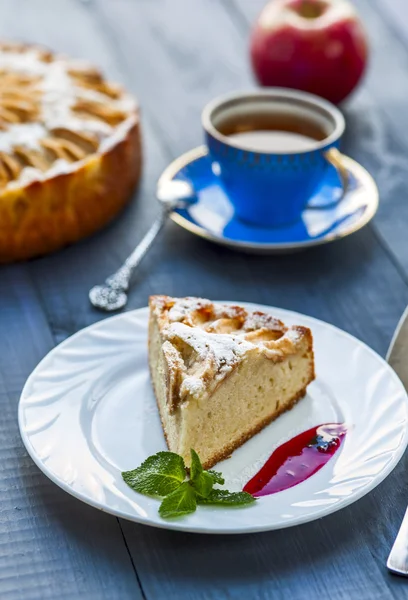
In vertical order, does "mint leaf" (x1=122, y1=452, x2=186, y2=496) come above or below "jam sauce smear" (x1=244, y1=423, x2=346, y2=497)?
above

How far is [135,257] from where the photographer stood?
6.26 feet

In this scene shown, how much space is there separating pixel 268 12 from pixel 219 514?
1598 mm

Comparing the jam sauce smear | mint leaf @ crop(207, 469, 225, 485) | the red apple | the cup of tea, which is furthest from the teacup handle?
mint leaf @ crop(207, 469, 225, 485)

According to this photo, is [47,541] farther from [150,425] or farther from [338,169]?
[338,169]

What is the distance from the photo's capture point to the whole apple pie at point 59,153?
1844mm

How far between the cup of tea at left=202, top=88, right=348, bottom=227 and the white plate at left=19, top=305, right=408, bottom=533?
375 millimetres

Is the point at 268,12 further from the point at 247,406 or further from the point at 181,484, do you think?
the point at 181,484

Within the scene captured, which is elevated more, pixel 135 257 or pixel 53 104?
pixel 53 104

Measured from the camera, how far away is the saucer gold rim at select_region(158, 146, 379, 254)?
1.88m

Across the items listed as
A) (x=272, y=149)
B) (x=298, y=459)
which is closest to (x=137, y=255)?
(x=272, y=149)

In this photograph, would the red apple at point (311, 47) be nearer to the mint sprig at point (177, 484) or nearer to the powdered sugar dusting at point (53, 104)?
the powdered sugar dusting at point (53, 104)

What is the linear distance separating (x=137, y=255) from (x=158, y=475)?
715mm

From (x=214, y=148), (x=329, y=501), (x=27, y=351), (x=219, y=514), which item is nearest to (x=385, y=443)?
(x=329, y=501)

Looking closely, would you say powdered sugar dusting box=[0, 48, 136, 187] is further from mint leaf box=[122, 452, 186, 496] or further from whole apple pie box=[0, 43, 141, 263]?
mint leaf box=[122, 452, 186, 496]
